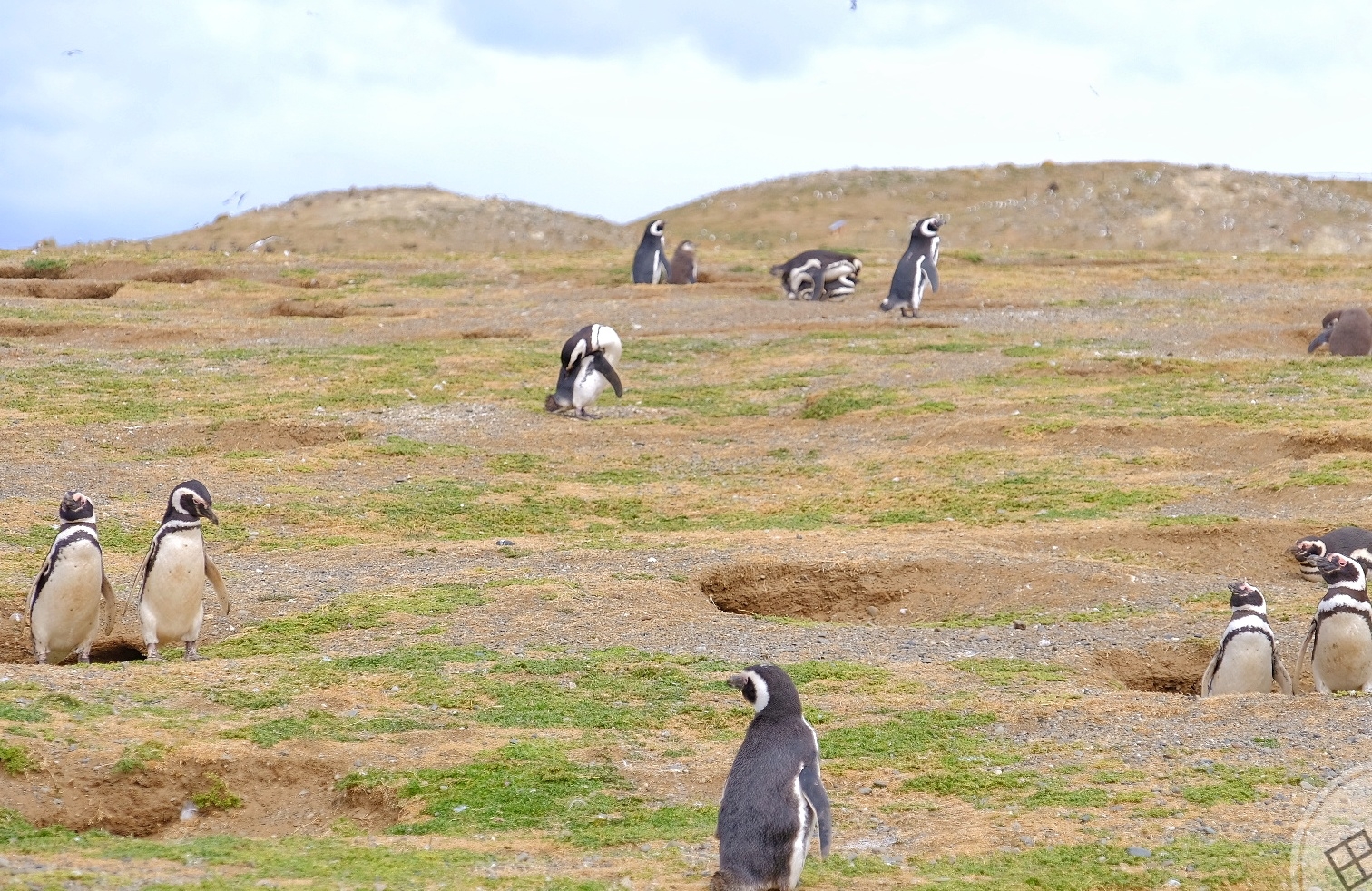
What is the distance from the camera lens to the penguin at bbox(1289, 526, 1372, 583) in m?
9.52

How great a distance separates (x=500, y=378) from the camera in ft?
59.3

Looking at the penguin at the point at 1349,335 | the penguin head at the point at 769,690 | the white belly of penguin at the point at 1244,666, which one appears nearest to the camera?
the penguin head at the point at 769,690

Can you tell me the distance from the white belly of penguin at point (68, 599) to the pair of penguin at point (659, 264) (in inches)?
759

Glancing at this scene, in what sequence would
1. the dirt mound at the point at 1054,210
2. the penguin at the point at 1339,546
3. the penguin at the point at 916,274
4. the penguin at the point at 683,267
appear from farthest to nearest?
1. the dirt mound at the point at 1054,210
2. the penguin at the point at 683,267
3. the penguin at the point at 916,274
4. the penguin at the point at 1339,546

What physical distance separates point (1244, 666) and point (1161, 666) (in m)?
0.51

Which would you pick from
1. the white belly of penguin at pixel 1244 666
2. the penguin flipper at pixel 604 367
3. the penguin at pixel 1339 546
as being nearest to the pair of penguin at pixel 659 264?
the penguin flipper at pixel 604 367

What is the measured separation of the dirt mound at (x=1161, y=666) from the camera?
27.0 ft

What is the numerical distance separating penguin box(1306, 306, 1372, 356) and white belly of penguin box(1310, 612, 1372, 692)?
35.6 feet

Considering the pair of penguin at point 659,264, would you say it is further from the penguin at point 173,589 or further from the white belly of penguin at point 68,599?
the white belly of penguin at point 68,599

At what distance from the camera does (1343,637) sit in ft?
26.5

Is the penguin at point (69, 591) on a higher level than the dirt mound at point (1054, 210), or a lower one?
lower

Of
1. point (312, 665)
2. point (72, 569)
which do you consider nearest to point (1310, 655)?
point (312, 665)

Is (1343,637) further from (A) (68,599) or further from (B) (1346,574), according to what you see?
(A) (68,599)

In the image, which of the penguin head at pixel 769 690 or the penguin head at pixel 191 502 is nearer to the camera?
the penguin head at pixel 769 690
